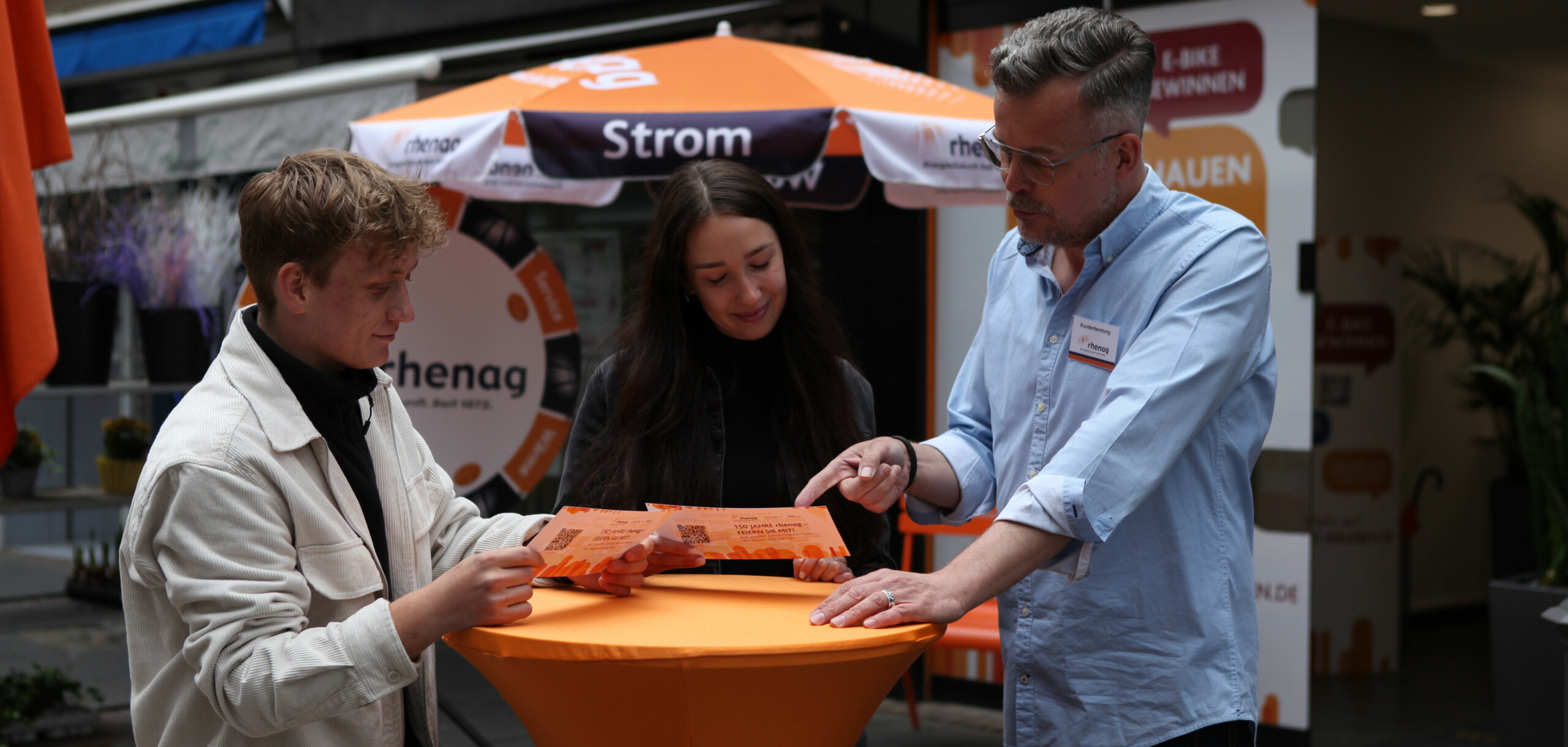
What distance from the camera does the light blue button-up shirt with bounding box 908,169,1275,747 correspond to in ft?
5.53

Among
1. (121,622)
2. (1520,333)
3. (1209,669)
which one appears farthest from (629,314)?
(1520,333)

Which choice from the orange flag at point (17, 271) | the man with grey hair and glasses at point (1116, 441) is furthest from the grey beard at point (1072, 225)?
the orange flag at point (17, 271)

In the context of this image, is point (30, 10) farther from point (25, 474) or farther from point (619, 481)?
point (25, 474)

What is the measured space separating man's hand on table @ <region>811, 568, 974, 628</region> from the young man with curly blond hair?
410 mm

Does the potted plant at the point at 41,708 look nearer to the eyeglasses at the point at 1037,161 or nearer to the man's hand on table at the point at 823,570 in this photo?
the man's hand on table at the point at 823,570

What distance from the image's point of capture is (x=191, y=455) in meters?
1.58

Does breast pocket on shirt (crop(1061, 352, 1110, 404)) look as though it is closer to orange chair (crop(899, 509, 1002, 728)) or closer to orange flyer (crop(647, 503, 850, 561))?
orange flyer (crop(647, 503, 850, 561))

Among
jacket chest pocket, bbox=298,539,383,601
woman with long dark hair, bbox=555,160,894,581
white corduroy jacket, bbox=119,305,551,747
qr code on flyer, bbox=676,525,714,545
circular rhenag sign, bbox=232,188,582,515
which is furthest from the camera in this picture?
circular rhenag sign, bbox=232,188,582,515

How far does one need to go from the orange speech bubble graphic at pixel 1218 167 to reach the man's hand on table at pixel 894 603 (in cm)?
359

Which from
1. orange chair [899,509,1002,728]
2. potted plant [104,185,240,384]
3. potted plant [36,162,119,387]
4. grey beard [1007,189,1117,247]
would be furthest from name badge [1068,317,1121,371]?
potted plant [36,162,119,387]

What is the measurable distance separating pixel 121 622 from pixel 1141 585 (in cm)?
629

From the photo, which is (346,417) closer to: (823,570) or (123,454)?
(823,570)

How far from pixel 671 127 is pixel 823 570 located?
1.87 meters

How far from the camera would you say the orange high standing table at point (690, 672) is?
161 centimetres
